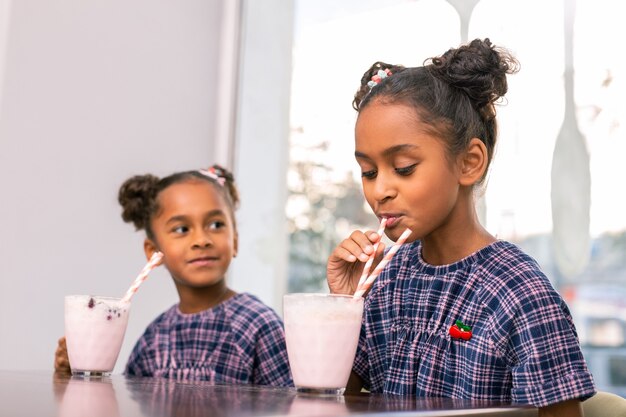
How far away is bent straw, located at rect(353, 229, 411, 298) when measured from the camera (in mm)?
1142

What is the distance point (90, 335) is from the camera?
151 centimetres

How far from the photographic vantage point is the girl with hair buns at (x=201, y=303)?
2.05 m

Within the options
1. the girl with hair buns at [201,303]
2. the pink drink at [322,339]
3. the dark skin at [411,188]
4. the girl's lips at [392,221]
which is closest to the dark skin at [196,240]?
the girl with hair buns at [201,303]

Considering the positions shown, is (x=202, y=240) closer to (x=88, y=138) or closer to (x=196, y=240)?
(x=196, y=240)

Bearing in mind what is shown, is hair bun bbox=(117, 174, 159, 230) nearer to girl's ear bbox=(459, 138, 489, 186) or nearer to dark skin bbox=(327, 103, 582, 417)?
dark skin bbox=(327, 103, 582, 417)

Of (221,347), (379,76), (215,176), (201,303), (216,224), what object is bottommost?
(221,347)

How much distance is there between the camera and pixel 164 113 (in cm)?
321

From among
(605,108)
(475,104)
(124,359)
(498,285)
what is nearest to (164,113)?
(124,359)

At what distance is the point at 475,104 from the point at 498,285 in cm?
39

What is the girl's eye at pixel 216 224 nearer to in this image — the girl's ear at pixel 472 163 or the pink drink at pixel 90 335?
the pink drink at pixel 90 335

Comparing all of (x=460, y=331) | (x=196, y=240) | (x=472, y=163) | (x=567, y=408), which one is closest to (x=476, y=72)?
(x=472, y=163)

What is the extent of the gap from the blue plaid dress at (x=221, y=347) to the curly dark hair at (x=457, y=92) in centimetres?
73

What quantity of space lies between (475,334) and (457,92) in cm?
47

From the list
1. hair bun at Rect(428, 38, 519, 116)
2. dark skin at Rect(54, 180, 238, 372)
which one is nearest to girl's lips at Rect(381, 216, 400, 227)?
hair bun at Rect(428, 38, 519, 116)
